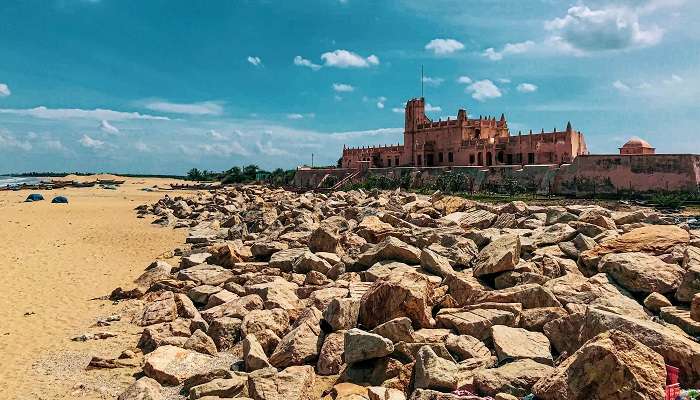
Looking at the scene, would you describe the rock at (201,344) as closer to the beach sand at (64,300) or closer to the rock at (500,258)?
the beach sand at (64,300)

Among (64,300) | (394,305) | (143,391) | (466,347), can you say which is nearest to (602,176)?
(394,305)

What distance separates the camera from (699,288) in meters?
6.36

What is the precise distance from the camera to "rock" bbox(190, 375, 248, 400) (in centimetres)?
542

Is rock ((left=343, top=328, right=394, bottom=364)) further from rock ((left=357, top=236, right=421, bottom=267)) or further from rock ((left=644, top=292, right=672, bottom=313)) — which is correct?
rock ((left=644, top=292, right=672, bottom=313))

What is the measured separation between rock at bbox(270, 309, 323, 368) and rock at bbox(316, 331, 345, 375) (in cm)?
17

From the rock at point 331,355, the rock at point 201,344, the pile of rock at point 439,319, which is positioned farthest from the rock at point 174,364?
the rock at point 331,355

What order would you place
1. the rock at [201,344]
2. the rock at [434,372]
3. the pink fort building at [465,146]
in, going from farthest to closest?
1. the pink fort building at [465,146]
2. the rock at [201,344]
3. the rock at [434,372]

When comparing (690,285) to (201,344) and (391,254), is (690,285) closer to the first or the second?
(391,254)

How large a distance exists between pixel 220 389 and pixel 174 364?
1213mm

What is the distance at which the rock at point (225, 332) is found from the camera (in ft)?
23.5

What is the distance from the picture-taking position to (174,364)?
20.7 feet

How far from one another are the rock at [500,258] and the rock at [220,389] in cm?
457

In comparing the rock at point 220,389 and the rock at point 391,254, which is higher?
the rock at point 391,254

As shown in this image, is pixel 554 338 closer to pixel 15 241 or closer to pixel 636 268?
pixel 636 268
